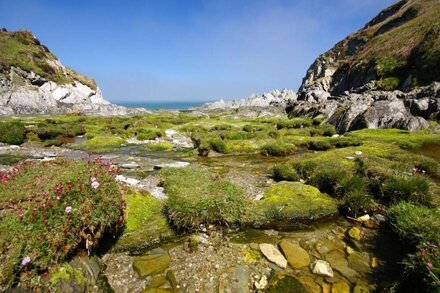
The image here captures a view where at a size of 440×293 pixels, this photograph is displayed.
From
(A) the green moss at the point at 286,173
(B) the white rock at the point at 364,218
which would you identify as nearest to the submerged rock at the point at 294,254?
(B) the white rock at the point at 364,218

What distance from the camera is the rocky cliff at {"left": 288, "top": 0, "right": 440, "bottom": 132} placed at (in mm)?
33500

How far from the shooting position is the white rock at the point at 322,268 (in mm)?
6660

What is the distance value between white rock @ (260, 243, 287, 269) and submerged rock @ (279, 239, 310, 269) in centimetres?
17

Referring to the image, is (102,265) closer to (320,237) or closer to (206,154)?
(320,237)

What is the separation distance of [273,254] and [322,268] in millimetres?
1271

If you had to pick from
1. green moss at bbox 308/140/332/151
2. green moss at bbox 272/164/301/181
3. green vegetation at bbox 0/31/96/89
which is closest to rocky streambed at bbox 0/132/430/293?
green moss at bbox 272/164/301/181

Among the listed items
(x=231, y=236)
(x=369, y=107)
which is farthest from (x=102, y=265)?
(x=369, y=107)

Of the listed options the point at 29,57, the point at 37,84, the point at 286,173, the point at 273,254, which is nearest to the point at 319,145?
the point at 286,173

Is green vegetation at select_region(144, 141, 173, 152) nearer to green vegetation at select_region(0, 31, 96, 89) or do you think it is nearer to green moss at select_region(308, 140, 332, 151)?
green moss at select_region(308, 140, 332, 151)

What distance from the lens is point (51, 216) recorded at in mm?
5559

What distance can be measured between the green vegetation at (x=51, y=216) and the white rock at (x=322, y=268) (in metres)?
5.10

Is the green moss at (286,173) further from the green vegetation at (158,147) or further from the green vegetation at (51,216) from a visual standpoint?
the green vegetation at (158,147)

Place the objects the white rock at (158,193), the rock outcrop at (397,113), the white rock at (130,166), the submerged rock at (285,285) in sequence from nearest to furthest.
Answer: the submerged rock at (285,285) → the white rock at (158,193) → the white rock at (130,166) → the rock outcrop at (397,113)

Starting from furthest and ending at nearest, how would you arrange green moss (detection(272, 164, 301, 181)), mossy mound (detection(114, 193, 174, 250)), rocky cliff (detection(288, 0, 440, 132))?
rocky cliff (detection(288, 0, 440, 132)) < green moss (detection(272, 164, 301, 181)) < mossy mound (detection(114, 193, 174, 250))
